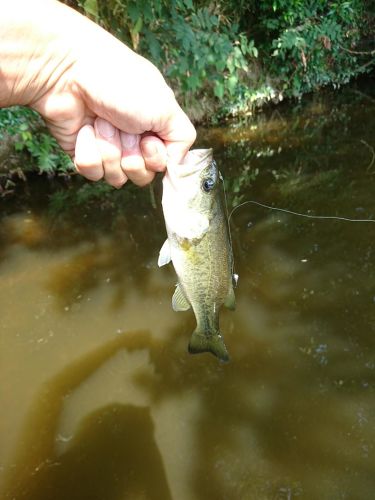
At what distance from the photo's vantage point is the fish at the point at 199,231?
67.3 inches

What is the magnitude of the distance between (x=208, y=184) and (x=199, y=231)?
0.64 ft

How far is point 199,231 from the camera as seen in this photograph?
177cm

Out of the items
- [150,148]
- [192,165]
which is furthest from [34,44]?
[192,165]

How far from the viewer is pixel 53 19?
1508 mm

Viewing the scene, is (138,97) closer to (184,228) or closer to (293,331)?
(184,228)

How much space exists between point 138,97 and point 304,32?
352 inches

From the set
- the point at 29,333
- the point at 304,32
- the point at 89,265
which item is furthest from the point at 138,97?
the point at 304,32

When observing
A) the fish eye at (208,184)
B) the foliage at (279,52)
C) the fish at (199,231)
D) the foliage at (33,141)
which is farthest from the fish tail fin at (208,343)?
the foliage at (279,52)

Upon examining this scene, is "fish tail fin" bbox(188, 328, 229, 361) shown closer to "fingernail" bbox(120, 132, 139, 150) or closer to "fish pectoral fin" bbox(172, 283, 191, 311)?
"fish pectoral fin" bbox(172, 283, 191, 311)

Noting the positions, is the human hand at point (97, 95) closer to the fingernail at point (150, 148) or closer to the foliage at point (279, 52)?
the fingernail at point (150, 148)

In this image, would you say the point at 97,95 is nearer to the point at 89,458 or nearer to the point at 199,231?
the point at 199,231

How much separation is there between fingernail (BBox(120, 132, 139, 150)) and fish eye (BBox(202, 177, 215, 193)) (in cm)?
33

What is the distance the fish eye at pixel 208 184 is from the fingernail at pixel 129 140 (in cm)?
33

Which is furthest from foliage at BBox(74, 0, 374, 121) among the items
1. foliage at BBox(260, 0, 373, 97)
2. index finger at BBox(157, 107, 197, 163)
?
index finger at BBox(157, 107, 197, 163)
